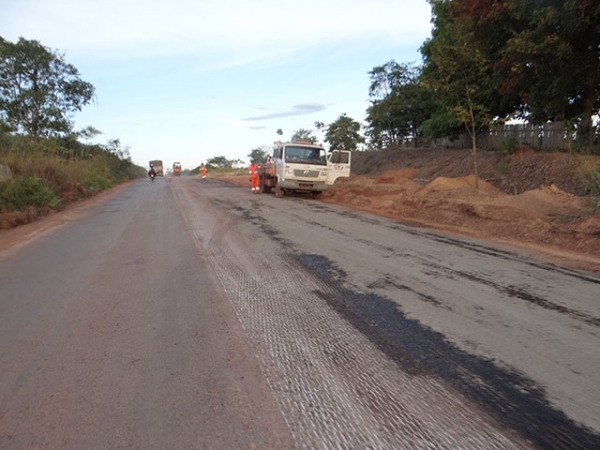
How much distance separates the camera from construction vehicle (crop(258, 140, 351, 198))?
17.0 metres

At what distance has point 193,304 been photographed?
4.47m

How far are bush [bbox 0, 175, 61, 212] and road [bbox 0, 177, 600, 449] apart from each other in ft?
25.2

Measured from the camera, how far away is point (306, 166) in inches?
669

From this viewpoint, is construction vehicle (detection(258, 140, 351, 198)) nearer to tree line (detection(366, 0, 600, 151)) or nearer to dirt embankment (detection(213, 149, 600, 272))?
dirt embankment (detection(213, 149, 600, 272))

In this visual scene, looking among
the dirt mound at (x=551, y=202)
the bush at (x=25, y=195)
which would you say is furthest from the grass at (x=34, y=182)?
the dirt mound at (x=551, y=202)

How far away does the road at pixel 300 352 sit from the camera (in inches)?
94.0

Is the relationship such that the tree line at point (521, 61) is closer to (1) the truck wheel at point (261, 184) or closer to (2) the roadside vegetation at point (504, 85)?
(2) the roadside vegetation at point (504, 85)

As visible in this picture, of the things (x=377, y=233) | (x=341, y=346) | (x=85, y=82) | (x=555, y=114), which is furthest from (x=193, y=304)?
(x=85, y=82)

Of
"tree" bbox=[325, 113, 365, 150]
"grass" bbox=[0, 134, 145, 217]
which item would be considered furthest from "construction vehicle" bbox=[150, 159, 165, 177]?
"grass" bbox=[0, 134, 145, 217]

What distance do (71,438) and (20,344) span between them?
1.71m

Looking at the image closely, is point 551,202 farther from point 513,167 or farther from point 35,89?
point 35,89

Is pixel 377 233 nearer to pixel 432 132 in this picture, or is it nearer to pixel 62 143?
pixel 432 132

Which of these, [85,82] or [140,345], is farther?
[85,82]

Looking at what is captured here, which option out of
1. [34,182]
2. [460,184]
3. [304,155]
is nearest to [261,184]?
[304,155]
